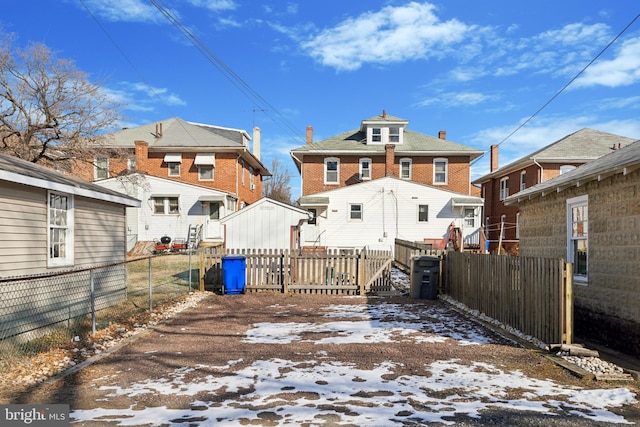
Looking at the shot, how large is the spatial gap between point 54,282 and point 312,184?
2435 cm

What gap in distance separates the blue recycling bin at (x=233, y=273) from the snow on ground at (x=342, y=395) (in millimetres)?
6968

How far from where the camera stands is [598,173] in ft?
26.2

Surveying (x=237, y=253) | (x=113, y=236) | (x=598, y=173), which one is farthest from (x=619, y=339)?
(x=113, y=236)

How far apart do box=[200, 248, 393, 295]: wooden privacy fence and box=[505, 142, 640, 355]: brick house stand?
510cm

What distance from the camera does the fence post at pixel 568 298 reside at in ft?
22.3

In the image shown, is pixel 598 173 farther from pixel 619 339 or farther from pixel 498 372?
pixel 498 372

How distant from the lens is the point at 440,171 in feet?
110

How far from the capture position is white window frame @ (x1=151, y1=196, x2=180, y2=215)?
97.9ft

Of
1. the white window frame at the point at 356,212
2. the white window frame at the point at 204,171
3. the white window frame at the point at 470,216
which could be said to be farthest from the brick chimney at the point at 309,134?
the white window frame at the point at 470,216

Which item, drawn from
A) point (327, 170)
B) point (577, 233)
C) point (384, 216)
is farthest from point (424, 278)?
point (327, 170)

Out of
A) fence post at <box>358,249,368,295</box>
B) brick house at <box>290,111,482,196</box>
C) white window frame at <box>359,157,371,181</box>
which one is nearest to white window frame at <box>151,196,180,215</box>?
brick house at <box>290,111,482,196</box>

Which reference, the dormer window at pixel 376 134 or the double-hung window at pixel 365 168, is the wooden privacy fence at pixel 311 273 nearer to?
the double-hung window at pixel 365 168

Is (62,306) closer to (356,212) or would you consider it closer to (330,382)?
(330,382)

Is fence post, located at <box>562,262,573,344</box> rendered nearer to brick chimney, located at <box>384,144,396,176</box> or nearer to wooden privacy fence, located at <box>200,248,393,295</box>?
wooden privacy fence, located at <box>200,248,393,295</box>
